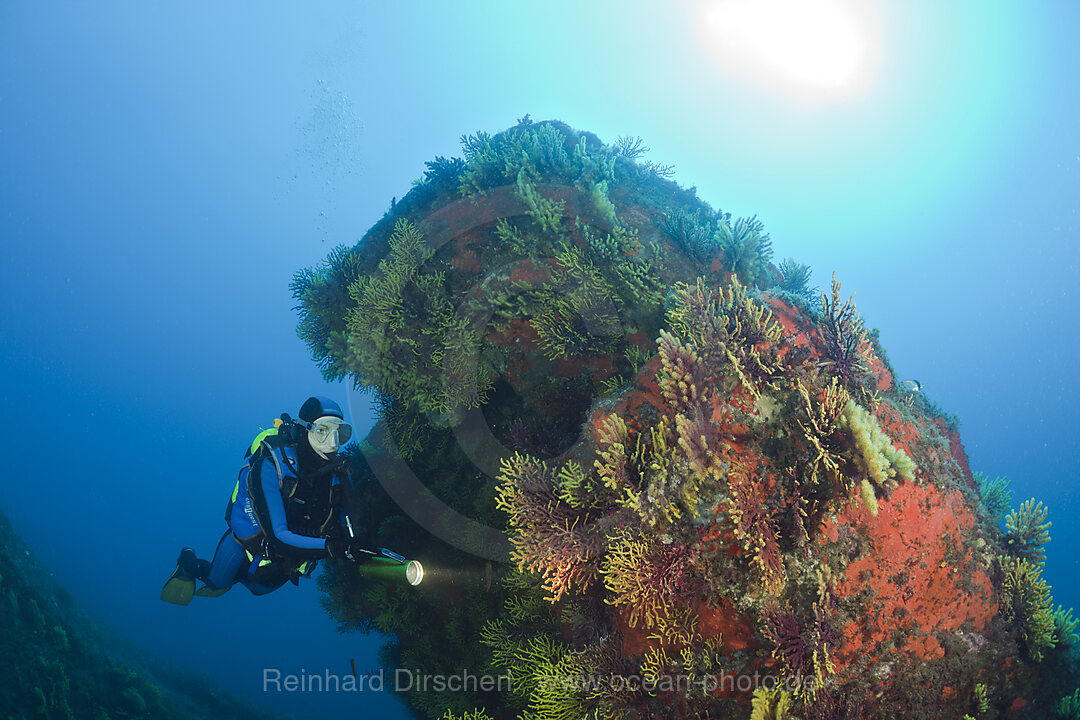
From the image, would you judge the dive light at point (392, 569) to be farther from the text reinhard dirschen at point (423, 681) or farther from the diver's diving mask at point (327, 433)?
the text reinhard dirschen at point (423, 681)

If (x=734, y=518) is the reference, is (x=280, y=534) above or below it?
above

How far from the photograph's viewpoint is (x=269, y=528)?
5246 mm

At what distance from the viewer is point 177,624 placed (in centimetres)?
4616

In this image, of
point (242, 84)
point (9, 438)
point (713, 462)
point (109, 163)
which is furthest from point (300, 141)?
point (713, 462)

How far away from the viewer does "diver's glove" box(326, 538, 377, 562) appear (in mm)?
5180

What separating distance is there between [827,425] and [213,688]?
91.6ft

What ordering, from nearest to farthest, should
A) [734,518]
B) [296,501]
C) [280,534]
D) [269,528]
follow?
1. [734,518]
2. [280,534]
3. [269,528]
4. [296,501]

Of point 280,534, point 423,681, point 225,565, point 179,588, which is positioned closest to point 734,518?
point 280,534

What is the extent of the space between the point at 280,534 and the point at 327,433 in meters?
1.34

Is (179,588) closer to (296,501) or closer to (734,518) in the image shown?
(296,501)

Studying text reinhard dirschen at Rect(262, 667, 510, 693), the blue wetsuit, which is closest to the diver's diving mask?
the blue wetsuit

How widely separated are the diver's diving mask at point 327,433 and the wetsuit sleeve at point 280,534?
0.60 metres

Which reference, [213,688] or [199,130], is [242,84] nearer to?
[199,130]

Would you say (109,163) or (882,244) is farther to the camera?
(109,163)
